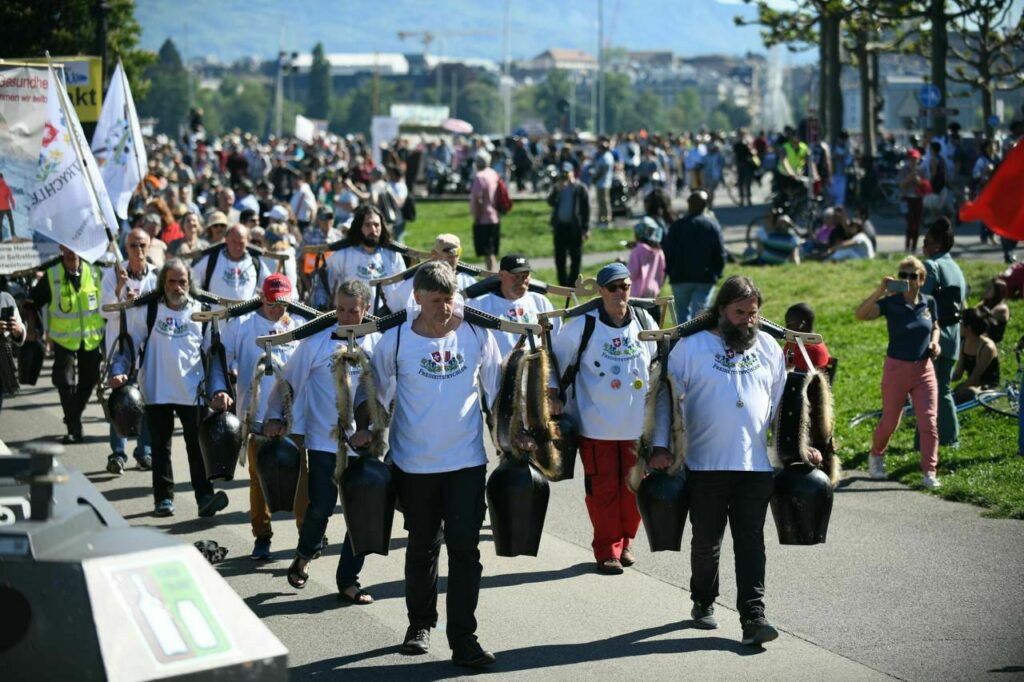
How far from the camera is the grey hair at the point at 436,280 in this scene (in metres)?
7.54

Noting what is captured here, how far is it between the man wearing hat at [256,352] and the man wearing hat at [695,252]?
694 cm

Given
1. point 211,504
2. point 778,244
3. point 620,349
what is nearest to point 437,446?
point 620,349

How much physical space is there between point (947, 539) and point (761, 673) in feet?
10.2

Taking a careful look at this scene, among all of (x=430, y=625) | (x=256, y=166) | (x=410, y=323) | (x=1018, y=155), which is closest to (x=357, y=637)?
(x=430, y=625)

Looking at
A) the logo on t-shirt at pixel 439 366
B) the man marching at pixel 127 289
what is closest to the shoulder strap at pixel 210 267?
the man marching at pixel 127 289

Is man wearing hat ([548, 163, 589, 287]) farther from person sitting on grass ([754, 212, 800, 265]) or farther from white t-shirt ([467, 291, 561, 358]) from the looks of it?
white t-shirt ([467, 291, 561, 358])

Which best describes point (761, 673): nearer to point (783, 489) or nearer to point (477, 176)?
point (783, 489)

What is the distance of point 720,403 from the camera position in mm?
7902

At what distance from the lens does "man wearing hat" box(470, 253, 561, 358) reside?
1062 cm

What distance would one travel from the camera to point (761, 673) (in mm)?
7434

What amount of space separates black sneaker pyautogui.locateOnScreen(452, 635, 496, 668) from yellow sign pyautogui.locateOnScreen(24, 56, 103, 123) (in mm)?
14437

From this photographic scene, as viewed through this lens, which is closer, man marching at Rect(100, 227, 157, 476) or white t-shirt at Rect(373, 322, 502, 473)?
white t-shirt at Rect(373, 322, 502, 473)

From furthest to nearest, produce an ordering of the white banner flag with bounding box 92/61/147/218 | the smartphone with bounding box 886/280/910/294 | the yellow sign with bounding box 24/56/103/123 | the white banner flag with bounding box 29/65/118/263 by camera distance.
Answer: the yellow sign with bounding box 24/56/103/123
the white banner flag with bounding box 92/61/147/218
the white banner flag with bounding box 29/65/118/263
the smartphone with bounding box 886/280/910/294

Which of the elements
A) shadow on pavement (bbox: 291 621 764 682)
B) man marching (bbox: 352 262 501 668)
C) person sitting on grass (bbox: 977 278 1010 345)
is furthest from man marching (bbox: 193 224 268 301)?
person sitting on grass (bbox: 977 278 1010 345)
